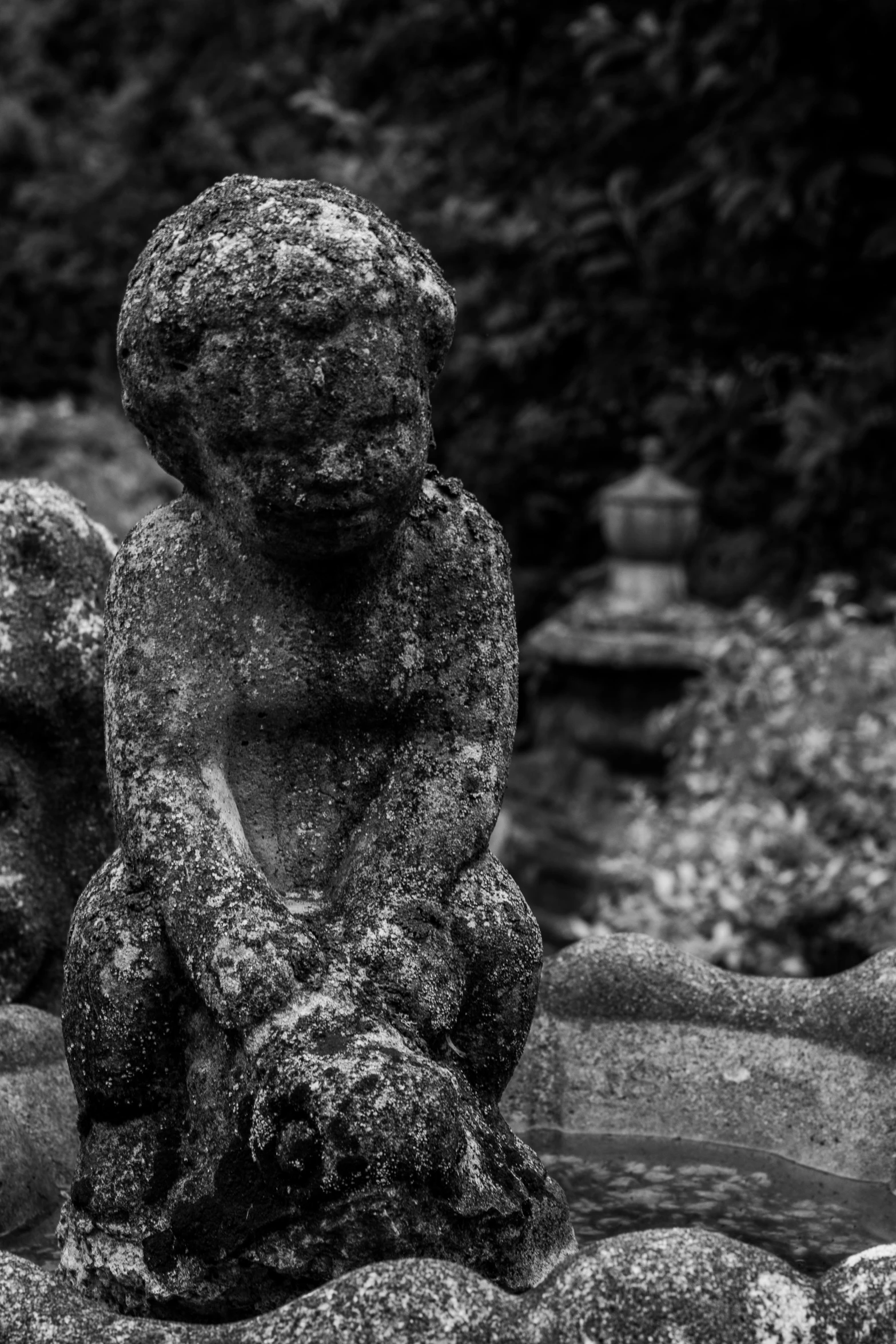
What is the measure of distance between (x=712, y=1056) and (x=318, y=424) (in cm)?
166

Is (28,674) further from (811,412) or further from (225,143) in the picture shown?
(225,143)

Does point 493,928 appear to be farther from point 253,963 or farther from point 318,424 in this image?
point 318,424

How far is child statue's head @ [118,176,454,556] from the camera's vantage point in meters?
2.76

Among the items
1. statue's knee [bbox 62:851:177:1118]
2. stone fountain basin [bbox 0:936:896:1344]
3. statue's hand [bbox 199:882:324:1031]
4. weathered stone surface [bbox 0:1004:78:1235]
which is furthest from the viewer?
stone fountain basin [bbox 0:936:896:1344]

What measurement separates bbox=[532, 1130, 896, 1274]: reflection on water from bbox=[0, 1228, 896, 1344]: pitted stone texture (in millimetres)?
819

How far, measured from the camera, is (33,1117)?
3.55 meters

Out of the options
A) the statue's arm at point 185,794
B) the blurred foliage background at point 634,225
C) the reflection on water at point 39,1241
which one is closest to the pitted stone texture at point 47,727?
the reflection on water at point 39,1241

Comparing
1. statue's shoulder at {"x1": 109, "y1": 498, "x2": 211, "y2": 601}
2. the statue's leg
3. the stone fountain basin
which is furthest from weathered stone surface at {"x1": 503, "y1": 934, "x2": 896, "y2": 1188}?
statue's shoulder at {"x1": 109, "y1": 498, "x2": 211, "y2": 601}

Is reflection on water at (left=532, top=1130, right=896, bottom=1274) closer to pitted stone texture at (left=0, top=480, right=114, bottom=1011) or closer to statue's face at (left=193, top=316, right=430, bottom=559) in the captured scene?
pitted stone texture at (left=0, top=480, right=114, bottom=1011)

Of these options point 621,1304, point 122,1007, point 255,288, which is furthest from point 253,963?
point 255,288

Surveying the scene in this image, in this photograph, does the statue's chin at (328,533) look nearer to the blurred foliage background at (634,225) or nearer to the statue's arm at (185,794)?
the statue's arm at (185,794)

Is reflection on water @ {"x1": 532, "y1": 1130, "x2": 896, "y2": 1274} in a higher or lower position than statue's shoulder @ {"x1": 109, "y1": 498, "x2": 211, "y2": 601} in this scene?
lower

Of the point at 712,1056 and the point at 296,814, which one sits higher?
the point at 296,814

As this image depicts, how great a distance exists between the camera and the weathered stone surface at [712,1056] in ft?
12.0
